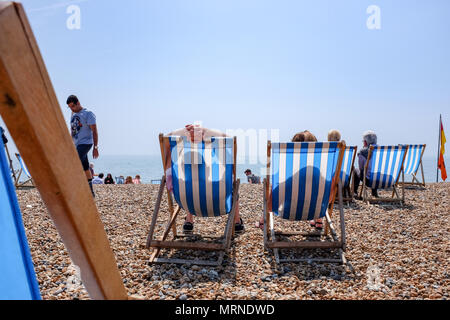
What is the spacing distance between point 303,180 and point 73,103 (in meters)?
4.07

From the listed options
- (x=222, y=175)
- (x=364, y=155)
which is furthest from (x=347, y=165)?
(x=222, y=175)

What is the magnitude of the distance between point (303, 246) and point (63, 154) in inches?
104

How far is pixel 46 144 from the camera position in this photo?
0.58m

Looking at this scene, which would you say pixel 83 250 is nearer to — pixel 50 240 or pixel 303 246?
pixel 303 246

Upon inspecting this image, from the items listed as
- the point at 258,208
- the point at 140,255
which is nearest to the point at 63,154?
the point at 140,255

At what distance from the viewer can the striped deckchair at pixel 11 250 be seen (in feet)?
2.39

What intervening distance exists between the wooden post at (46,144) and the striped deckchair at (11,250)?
186mm

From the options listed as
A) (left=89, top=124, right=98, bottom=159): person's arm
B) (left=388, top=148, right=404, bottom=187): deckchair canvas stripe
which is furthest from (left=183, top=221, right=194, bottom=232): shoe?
(left=388, top=148, right=404, bottom=187): deckchair canvas stripe

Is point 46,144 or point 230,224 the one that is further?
point 230,224

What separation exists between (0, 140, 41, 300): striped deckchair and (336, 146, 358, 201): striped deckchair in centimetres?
530

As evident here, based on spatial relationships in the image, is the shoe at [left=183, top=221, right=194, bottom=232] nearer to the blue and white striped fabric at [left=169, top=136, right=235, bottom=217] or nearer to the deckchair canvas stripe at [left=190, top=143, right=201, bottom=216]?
the blue and white striped fabric at [left=169, top=136, right=235, bottom=217]

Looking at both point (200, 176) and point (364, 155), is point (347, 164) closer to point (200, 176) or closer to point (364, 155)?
point (364, 155)

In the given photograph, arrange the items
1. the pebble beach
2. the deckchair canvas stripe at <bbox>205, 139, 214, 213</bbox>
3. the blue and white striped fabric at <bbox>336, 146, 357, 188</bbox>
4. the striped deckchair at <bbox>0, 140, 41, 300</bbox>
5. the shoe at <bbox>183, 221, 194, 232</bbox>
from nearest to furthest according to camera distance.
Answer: the striped deckchair at <bbox>0, 140, 41, 300</bbox>, the pebble beach, the deckchair canvas stripe at <bbox>205, 139, 214, 213</bbox>, the shoe at <bbox>183, 221, 194, 232</bbox>, the blue and white striped fabric at <bbox>336, 146, 357, 188</bbox>

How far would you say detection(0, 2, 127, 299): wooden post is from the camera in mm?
511
